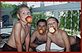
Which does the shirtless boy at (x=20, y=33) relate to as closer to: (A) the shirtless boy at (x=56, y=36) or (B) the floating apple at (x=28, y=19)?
(B) the floating apple at (x=28, y=19)

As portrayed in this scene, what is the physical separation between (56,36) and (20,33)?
0.52m

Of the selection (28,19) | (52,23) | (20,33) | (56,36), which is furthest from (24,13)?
(56,36)

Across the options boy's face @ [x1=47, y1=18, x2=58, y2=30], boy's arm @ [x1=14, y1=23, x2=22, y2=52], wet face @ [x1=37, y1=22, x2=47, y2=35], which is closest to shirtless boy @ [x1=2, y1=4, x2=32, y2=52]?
boy's arm @ [x1=14, y1=23, x2=22, y2=52]

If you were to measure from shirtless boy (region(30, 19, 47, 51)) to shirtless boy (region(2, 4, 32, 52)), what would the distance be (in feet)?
0.28

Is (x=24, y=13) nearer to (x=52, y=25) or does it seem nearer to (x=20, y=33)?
(x=20, y=33)

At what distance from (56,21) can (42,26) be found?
8.5 inches

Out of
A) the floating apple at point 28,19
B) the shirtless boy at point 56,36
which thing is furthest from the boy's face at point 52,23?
the floating apple at point 28,19

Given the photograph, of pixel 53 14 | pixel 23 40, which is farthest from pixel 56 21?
pixel 23 40

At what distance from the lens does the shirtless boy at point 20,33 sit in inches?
234

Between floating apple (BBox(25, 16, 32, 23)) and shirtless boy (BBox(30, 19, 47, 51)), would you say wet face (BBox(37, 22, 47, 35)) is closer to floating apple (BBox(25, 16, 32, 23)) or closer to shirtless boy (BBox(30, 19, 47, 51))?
shirtless boy (BBox(30, 19, 47, 51))

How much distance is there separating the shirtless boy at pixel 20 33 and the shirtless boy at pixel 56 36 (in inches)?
11.9

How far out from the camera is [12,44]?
596 centimetres

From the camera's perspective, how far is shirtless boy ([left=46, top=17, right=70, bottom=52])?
597 centimetres

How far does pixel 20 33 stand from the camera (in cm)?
594
